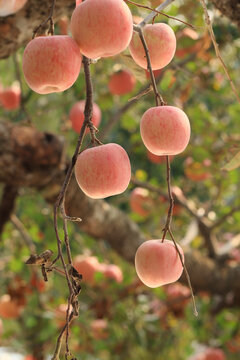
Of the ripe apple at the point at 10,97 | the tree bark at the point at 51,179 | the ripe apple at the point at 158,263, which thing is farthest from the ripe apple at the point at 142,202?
the ripe apple at the point at 158,263

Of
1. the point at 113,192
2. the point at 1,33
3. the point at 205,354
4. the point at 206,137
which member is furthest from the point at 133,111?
the point at 113,192

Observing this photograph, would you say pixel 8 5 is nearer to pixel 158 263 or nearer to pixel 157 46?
pixel 157 46

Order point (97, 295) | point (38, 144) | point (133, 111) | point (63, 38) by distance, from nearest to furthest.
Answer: point (63, 38) → point (38, 144) → point (97, 295) → point (133, 111)

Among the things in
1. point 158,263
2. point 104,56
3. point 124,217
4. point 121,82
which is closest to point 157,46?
point 104,56

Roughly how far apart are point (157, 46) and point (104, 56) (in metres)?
0.09

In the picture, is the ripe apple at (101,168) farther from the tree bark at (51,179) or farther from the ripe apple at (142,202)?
the ripe apple at (142,202)

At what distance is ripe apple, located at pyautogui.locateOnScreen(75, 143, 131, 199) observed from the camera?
21.5 inches

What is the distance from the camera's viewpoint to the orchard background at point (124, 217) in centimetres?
139

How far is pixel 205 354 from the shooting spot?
2.33 m

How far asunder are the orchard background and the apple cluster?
1.92ft

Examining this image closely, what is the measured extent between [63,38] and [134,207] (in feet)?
5.61

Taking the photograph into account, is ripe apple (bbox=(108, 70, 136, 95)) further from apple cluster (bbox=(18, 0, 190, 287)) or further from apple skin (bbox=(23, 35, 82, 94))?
apple skin (bbox=(23, 35, 82, 94))

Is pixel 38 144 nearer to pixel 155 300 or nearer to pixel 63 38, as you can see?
pixel 63 38

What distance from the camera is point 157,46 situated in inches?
23.7
